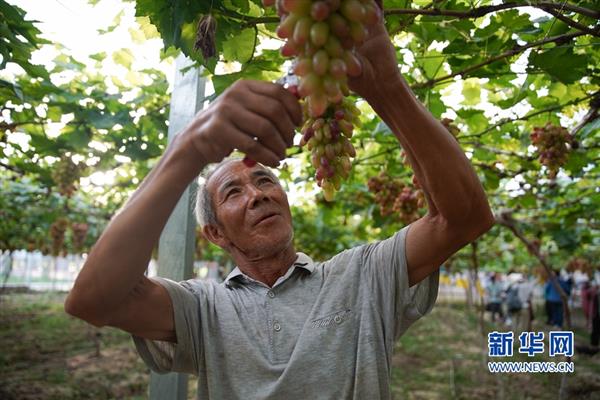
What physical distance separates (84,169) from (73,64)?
1.29 meters

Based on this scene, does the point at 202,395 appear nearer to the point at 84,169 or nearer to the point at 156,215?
the point at 156,215

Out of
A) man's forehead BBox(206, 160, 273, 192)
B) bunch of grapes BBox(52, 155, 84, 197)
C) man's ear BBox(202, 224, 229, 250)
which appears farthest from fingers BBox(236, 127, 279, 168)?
bunch of grapes BBox(52, 155, 84, 197)

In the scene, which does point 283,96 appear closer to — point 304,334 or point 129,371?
point 304,334

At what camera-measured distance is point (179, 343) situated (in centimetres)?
175

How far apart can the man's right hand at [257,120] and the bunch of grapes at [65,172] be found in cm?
409

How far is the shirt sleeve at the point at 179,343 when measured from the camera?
174 cm

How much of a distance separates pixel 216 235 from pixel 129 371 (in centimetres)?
831

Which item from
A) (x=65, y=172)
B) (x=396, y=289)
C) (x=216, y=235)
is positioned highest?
(x=65, y=172)

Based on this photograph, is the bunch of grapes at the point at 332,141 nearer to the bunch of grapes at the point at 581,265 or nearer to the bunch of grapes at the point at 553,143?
the bunch of grapes at the point at 553,143

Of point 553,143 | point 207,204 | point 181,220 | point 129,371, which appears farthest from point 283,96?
point 129,371

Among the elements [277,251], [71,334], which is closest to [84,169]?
[277,251]

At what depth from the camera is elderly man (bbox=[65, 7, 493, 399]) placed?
109 centimetres

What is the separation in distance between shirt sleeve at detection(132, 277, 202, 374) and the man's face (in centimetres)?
31

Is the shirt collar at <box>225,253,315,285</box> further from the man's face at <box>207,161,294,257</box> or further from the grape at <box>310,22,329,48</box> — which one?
the grape at <box>310,22,329,48</box>
